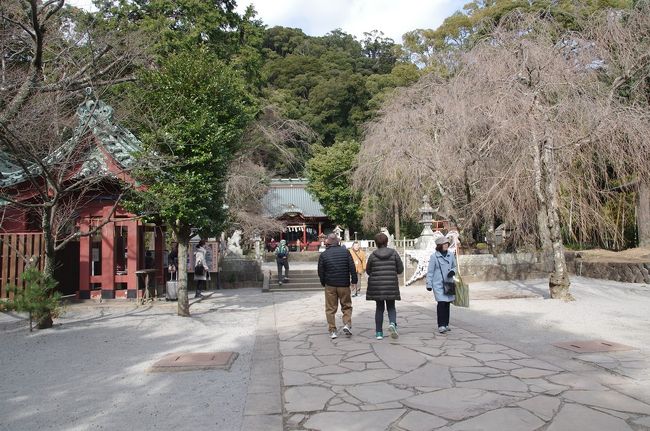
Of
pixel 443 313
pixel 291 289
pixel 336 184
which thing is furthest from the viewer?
pixel 336 184

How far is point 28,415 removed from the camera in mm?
4332

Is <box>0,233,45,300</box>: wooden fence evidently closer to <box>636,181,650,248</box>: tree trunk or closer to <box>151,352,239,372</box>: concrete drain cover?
<box>151,352,239,372</box>: concrete drain cover

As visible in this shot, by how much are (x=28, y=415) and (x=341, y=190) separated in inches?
1174

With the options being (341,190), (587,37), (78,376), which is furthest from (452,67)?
(341,190)

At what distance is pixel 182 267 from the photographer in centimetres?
1009

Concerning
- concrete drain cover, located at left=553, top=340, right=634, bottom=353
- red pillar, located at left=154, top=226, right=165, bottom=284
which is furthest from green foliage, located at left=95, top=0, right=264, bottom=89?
concrete drain cover, located at left=553, top=340, right=634, bottom=353

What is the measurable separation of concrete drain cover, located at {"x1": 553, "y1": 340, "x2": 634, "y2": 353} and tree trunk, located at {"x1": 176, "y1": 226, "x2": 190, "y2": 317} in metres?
7.14

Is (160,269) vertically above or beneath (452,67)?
beneath

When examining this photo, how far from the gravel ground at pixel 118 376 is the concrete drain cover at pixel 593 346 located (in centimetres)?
430

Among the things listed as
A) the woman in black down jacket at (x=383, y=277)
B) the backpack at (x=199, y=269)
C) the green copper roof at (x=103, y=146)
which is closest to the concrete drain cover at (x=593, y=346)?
the woman in black down jacket at (x=383, y=277)

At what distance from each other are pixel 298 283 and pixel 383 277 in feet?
34.3

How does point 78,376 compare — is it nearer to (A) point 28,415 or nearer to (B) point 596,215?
(A) point 28,415

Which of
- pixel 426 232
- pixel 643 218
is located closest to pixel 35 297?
pixel 426 232

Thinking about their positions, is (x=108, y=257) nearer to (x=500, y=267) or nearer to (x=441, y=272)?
(x=441, y=272)
